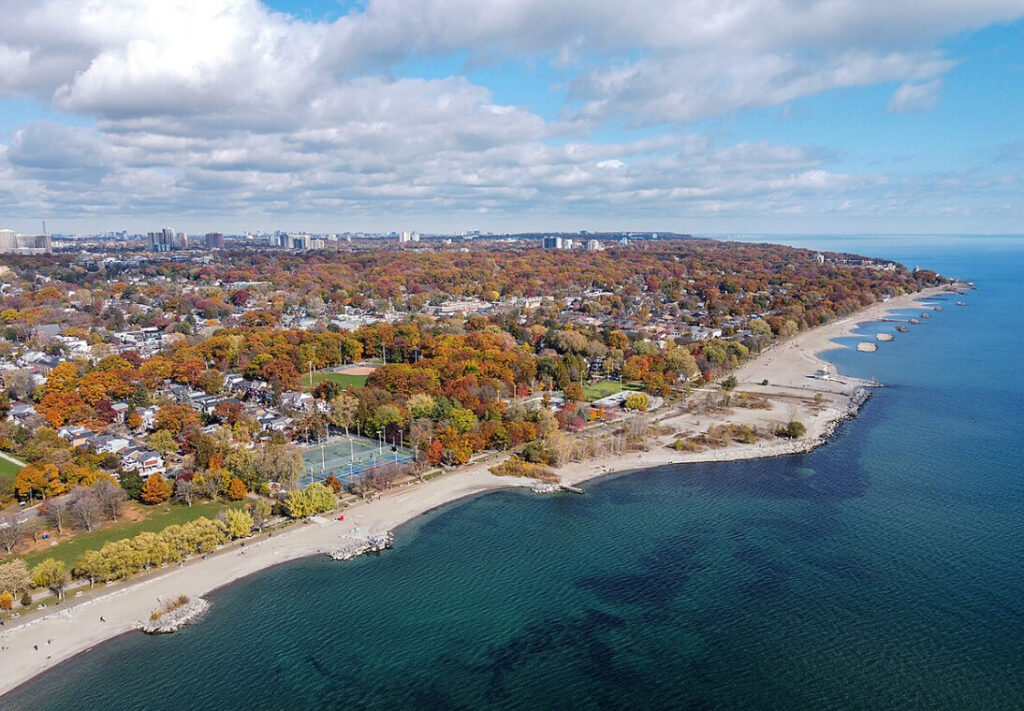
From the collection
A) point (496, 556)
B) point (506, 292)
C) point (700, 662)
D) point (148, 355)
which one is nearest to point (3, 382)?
point (148, 355)

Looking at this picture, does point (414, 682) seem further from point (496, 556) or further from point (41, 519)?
point (41, 519)

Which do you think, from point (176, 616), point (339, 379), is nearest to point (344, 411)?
point (339, 379)

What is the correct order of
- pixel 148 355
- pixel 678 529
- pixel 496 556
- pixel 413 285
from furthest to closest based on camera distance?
1. pixel 413 285
2. pixel 148 355
3. pixel 678 529
4. pixel 496 556

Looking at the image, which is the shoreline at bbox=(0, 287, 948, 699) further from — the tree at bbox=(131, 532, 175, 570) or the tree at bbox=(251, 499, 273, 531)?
the tree at bbox=(251, 499, 273, 531)

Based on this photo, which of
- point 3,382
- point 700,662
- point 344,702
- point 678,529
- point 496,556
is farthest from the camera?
point 3,382

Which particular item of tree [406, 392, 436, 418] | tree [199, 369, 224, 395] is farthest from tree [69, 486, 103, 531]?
tree [199, 369, 224, 395]

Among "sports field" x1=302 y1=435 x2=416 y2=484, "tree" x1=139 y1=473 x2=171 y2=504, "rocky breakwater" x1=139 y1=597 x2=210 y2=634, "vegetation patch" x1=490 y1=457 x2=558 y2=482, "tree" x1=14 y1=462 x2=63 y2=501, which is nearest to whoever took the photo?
"rocky breakwater" x1=139 y1=597 x2=210 y2=634

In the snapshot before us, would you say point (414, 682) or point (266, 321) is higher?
point (266, 321)
